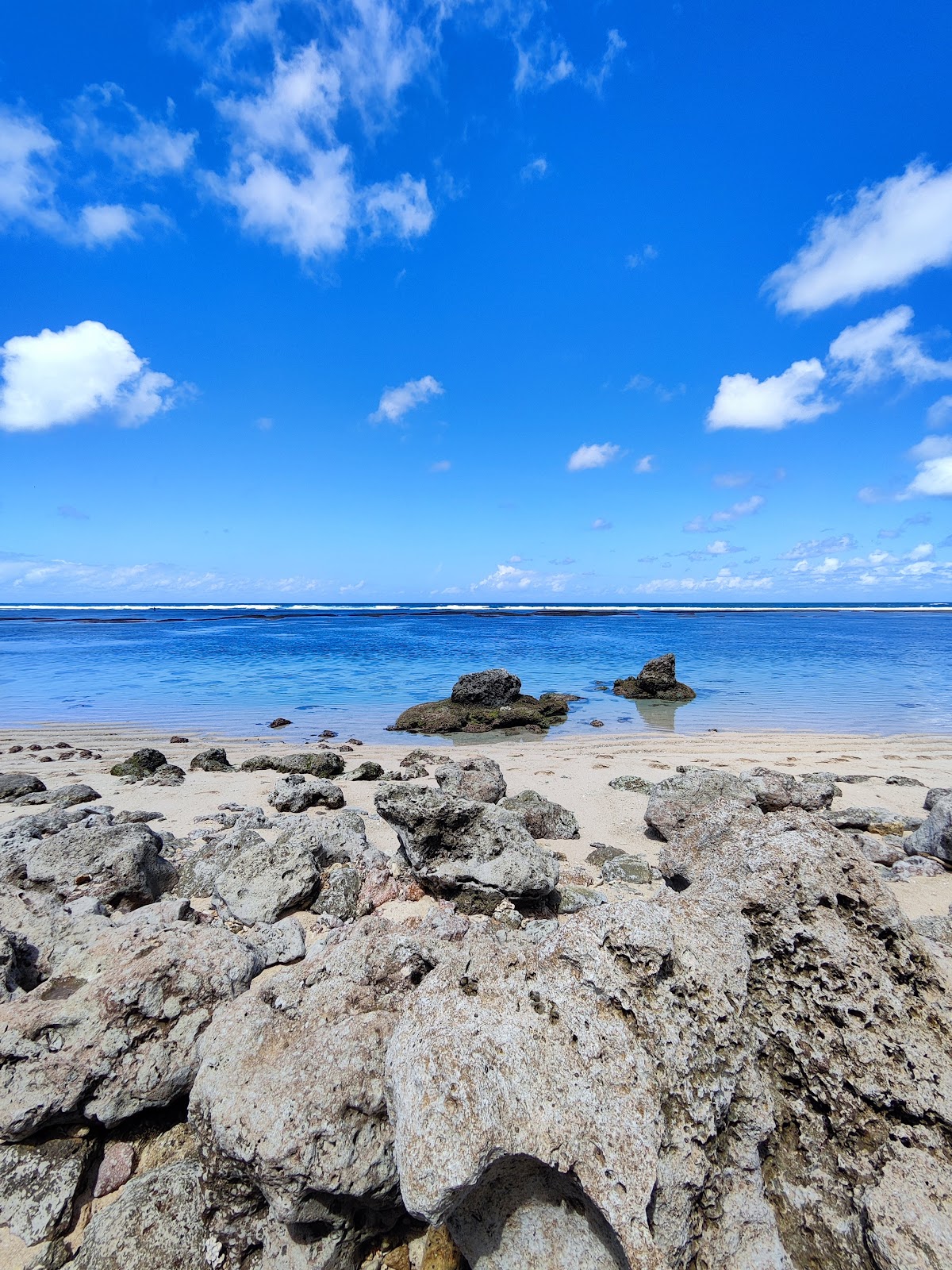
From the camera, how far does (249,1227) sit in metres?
2.81

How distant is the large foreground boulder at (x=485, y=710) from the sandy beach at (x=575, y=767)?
89cm

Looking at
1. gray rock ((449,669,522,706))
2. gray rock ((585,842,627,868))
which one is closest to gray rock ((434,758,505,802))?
gray rock ((585,842,627,868))

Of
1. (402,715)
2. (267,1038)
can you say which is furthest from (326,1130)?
(402,715)

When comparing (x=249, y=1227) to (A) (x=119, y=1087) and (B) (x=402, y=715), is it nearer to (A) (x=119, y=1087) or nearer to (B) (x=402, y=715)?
(A) (x=119, y=1087)

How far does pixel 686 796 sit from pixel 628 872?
1.95 metres

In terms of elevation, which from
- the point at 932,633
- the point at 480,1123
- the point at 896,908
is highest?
the point at 896,908

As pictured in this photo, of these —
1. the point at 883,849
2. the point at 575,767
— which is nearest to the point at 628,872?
the point at 883,849

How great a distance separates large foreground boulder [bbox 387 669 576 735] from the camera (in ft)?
62.6

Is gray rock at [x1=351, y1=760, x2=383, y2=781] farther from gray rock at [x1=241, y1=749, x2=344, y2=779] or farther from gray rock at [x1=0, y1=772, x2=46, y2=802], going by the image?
gray rock at [x1=0, y1=772, x2=46, y2=802]

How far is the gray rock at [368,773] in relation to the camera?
11.8 metres

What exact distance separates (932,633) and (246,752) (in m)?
73.8

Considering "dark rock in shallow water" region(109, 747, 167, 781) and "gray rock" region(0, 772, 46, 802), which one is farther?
"dark rock in shallow water" region(109, 747, 167, 781)

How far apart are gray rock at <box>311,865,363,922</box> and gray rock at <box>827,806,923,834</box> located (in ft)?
19.1

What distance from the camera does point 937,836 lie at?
6.61 m
